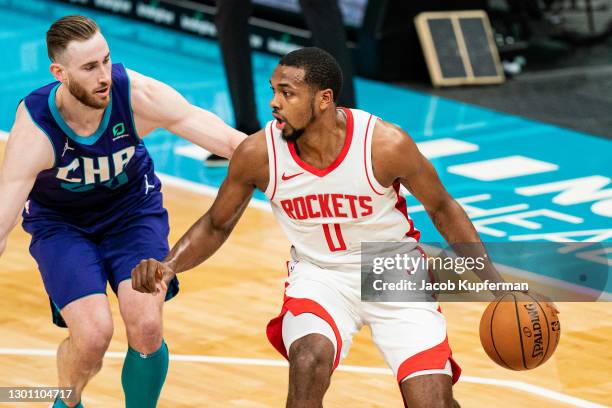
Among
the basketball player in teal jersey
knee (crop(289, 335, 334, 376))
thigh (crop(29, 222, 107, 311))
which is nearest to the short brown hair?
the basketball player in teal jersey

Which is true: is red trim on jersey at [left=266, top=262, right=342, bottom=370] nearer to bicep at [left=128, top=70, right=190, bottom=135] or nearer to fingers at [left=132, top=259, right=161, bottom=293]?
fingers at [left=132, top=259, right=161, bottom=293]

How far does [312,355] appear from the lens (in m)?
5.53

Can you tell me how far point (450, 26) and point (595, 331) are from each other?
5715 millimetres

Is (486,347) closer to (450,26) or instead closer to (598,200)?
(598,200)

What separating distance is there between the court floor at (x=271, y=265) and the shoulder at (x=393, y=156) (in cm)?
148

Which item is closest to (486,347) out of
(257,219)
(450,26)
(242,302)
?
(242,302)

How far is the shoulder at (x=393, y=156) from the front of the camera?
18.8 ft

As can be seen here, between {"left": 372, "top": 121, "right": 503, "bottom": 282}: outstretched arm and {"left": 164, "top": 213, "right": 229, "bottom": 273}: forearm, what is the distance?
72 centimetres

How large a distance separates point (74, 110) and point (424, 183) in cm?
151

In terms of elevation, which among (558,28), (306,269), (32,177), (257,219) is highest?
(32,177)

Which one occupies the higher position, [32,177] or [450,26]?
[32,177]

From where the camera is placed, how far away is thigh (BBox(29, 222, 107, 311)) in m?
6.09

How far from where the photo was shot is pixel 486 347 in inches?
227

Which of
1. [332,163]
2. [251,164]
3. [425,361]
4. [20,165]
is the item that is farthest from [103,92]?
[425,361]
